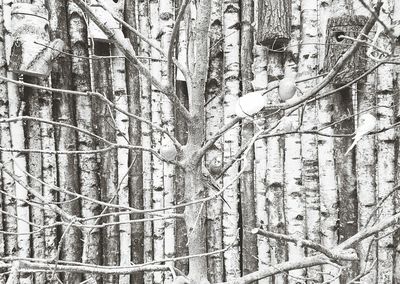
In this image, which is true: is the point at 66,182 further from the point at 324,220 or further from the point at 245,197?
the point at 324,220

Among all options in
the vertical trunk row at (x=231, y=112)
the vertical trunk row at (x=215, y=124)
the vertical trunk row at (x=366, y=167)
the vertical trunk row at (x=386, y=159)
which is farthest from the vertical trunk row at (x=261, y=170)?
the vertical trunk row at (x=386, y=159)

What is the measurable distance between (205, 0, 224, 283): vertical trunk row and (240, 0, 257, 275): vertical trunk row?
0.18 m

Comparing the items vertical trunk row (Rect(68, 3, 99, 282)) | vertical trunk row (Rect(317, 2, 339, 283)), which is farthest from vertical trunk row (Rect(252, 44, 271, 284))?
vertical trunk row (Rect(68, 3, 99, 282))

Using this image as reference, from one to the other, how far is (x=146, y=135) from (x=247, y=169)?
33.8 inches

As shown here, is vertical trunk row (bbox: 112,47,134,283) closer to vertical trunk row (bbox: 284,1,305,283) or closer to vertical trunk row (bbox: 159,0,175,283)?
vertical trunk row (bbox: 159,0,175,283)

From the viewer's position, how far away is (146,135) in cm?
328

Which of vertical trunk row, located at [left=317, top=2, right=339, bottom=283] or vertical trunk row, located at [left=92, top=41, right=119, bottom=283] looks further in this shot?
vertical trunk row, located at [left=92, top=41, right=119, bottom=283]

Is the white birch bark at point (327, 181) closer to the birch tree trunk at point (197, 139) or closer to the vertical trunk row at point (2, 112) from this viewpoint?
the birch tree trunk at point (197, 139)

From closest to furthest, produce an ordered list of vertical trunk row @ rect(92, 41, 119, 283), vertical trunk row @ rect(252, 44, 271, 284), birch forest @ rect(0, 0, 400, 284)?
birch forest @ rect(0, 0, 400, 284) < vertical trunk row @ rect(252, 44, 271, 284) < vertical trunk row @ rect(92, 41, 119, 283)

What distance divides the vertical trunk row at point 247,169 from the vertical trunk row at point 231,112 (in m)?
0.05

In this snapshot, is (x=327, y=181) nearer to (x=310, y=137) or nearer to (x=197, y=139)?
(x=310, y=137)

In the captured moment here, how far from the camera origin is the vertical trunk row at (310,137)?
2.93 metres

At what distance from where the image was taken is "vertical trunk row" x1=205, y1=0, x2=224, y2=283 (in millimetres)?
3148

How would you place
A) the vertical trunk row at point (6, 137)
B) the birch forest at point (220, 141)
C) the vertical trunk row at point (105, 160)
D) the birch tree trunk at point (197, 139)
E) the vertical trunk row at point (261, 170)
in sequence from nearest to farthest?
the birch tree trunk at point (197, 139) → the birch forest at point (220, 141) → the vertical trunk row at point (6, 137) → the vertical trunk row at point (261, 170) → the vertical trunk row at point (105, 160)
